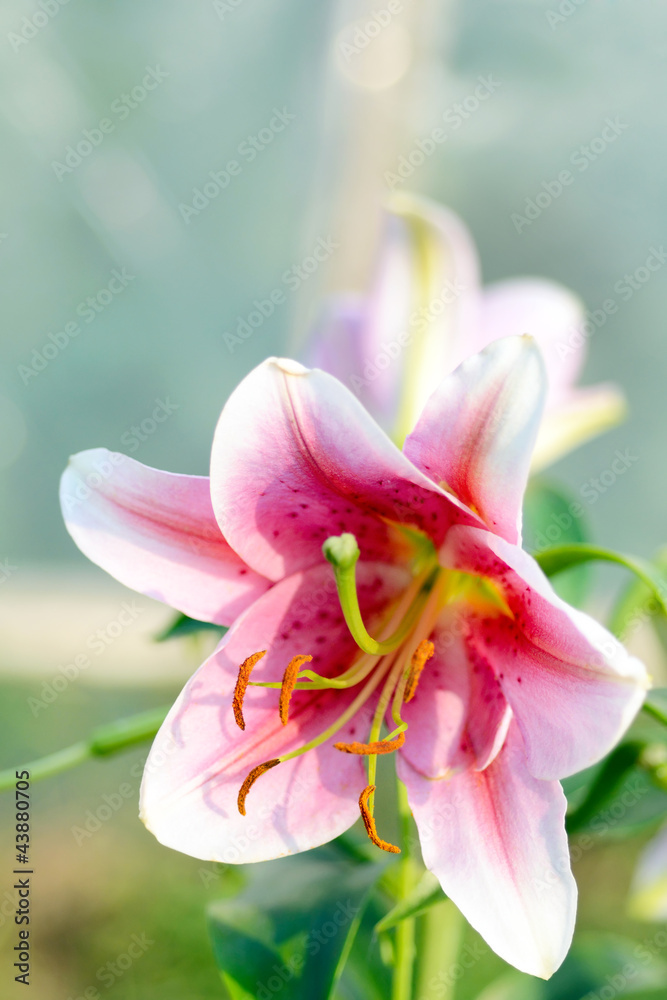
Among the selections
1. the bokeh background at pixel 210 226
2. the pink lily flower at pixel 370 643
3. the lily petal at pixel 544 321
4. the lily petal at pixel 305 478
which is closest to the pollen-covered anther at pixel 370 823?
the pink lily flower at pixel 370 643

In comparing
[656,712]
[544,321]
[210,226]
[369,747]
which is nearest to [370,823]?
[369,747]

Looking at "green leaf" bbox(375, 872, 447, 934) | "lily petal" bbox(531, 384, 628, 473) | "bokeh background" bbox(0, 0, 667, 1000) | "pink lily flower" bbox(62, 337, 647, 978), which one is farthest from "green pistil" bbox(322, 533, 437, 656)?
"bokeh background" bbox(0, 0, 667, 1000)

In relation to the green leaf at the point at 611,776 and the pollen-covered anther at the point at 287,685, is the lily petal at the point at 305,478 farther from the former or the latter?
the green leaf at the point at 611,776

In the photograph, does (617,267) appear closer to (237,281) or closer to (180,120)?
(237,281)

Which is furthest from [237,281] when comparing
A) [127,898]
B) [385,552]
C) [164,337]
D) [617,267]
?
[385,552]

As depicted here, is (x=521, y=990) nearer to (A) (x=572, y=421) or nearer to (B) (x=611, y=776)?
(B) (x=611, y=776)

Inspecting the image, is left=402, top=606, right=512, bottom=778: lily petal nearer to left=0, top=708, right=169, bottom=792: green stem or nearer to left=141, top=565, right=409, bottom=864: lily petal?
left=141, top=565, right=409, bottom=864: lily petal
